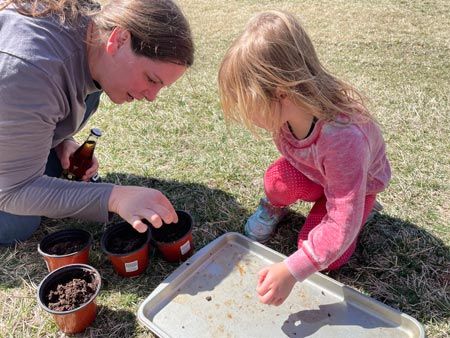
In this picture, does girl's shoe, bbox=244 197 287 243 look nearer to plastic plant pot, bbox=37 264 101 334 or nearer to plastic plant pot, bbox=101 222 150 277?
plastic plant pot, bbox=101 222 150 277

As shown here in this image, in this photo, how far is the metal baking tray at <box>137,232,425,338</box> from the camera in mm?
1704

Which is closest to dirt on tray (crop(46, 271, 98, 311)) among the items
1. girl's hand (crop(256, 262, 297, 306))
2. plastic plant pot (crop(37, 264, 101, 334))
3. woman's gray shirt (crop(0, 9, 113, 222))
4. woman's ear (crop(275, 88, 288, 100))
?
plastic plant pot (crop(37, 264, 101, 334))

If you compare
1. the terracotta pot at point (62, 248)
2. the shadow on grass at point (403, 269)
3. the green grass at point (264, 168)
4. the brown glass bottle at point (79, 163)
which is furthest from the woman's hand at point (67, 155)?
the shadow on grass at point (403, 269)

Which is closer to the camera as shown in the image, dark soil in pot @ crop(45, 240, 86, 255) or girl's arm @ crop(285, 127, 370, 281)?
girl's arm @ crop(285, 127, 370, 281)

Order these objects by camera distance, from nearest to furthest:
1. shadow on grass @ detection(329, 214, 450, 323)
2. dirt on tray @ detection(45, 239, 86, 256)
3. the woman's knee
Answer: shadow on grass @ detection(329, 214, 450, 323) → dirt on tray @ detection(45, 239, 86, 256) → the woman's knee

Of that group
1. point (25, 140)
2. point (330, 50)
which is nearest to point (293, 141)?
point (25, 140)

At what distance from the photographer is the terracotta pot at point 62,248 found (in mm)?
1839

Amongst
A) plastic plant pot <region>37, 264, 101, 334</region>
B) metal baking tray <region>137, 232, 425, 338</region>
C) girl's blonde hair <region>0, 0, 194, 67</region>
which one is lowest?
metal baking tray <region>137, 232, 425, 338</region>

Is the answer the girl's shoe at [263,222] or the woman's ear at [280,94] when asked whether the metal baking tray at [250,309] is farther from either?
the woman's ear at [280,94]

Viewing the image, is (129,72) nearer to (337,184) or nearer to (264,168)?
(337,184)

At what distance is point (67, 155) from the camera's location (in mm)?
2338

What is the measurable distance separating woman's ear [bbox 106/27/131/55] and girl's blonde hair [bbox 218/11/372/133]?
14.8 inches

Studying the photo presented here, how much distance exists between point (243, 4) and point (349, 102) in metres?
4.65

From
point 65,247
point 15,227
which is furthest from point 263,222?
point 15,227
